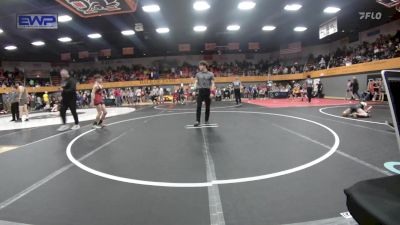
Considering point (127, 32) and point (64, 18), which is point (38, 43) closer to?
point (127, 32)

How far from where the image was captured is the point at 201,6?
14.0 metres

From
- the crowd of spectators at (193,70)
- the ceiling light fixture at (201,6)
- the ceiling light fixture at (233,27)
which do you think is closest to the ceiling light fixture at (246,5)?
the ceiling light fixture at (201,6)

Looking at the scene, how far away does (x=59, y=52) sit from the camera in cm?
2609

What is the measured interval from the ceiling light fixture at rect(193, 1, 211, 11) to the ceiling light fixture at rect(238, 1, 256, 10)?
1798mm

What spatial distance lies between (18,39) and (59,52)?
256 inches

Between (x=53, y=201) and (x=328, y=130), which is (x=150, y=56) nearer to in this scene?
(x=328, y=130)

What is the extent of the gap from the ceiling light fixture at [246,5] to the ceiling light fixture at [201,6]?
5.90 ft

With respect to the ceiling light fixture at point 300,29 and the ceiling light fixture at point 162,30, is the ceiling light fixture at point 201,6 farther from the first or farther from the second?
the ceiling light fixture at point 300,29

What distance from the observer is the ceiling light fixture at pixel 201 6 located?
530 inches

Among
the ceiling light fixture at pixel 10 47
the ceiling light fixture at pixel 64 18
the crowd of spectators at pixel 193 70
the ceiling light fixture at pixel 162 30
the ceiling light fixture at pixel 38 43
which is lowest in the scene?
the crowd of spectators at pixel 193 70

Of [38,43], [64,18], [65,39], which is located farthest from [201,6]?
[38,43]

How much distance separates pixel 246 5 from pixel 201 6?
252cm

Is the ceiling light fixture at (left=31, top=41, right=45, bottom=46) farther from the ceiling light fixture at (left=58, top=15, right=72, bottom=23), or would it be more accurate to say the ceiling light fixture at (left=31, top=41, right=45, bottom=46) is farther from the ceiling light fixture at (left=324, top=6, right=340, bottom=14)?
the ceiling light fixture at (left=324, top=6, right=340, bottom=14)

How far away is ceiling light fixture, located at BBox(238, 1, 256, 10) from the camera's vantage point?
13.7m
